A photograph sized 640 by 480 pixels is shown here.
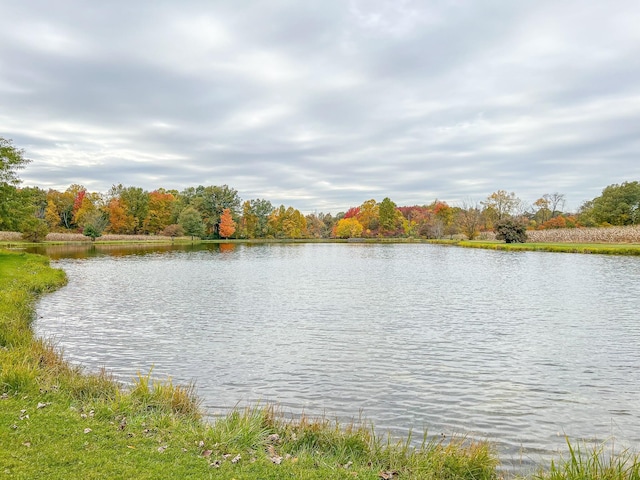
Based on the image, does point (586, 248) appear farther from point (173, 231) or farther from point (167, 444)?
point (173, 231)

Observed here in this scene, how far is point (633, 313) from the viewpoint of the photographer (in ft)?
55.8

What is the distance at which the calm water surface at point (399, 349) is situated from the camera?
8.30m

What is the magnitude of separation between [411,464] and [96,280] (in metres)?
27.5

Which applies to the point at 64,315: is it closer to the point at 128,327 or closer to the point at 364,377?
the point at 128,327

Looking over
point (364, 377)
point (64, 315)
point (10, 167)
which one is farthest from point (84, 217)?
point (364, 377)

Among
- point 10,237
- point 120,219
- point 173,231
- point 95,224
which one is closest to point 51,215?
point 120,219

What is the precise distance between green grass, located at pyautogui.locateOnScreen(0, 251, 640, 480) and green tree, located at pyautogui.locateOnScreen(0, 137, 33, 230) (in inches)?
1143

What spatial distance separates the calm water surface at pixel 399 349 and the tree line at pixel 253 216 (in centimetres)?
5826

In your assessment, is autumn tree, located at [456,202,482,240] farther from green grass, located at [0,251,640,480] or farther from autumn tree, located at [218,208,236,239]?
green grass, located at [0,251,640,480]

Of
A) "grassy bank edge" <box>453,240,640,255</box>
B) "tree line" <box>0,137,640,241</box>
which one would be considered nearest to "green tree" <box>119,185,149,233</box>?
"tree line" <box>0,137,640,241</box>

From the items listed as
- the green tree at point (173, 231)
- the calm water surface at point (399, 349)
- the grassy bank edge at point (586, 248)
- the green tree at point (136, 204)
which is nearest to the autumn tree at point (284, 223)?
the green tree at point (173, 231)

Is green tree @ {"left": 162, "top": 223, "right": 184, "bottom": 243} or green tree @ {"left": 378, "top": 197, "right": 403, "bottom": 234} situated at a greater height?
green tree @ {"left": 378, "top": 197, "right": 403, "bottom": 234}

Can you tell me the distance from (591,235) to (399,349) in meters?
65.8

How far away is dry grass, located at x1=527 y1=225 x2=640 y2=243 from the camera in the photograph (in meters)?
60.2
